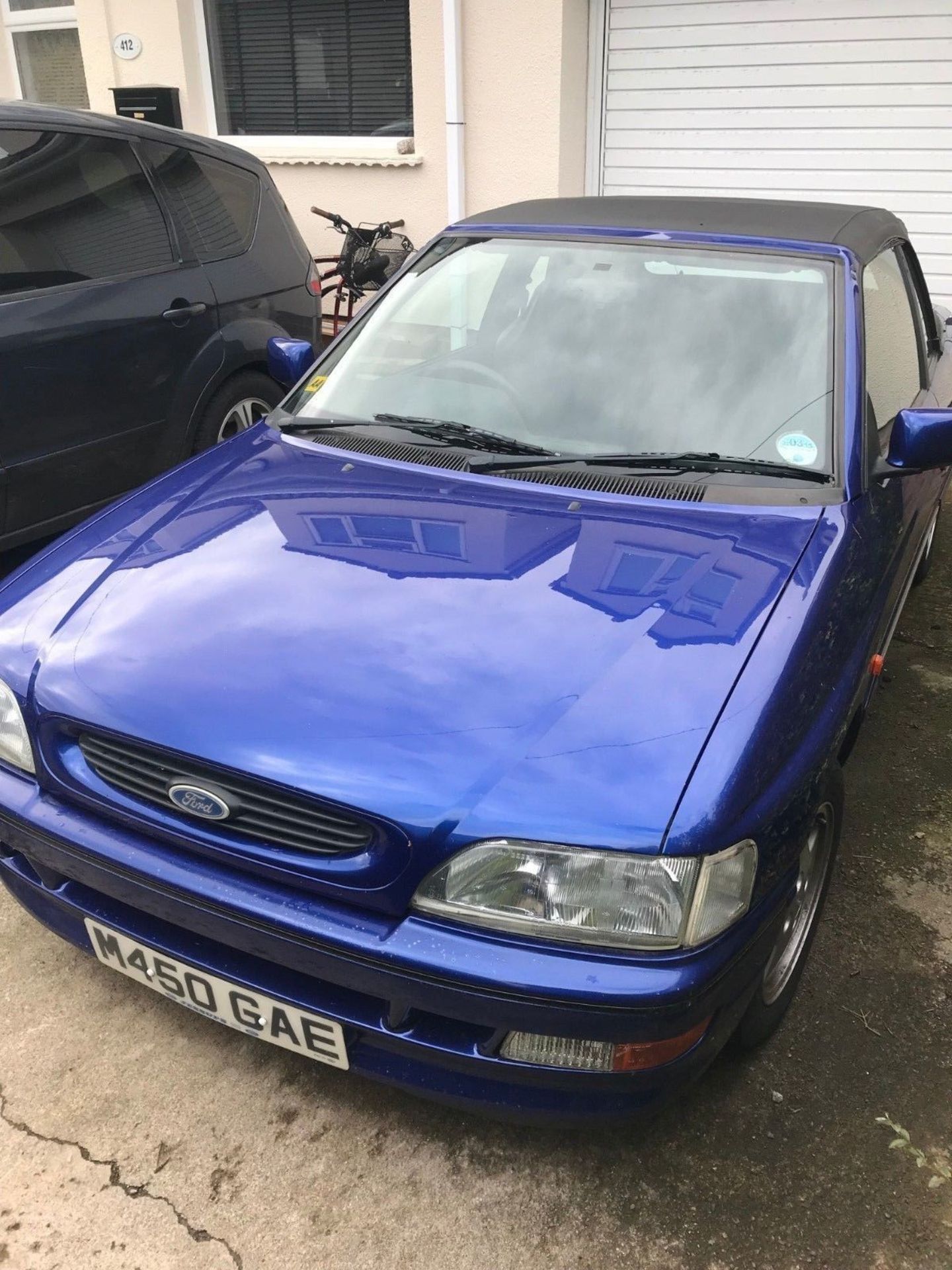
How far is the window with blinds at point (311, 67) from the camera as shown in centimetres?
763

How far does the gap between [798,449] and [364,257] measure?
5557 millimetres

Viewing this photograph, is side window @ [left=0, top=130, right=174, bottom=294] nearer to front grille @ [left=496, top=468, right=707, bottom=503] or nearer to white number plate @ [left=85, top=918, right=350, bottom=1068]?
front grille @ [left=496, top=468, right=707, bottom=503]

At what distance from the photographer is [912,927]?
2541 mm

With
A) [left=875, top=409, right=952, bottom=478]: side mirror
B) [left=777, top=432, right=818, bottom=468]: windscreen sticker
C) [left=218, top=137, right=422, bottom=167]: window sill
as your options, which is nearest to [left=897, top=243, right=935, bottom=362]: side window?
[left=875, top=409, right=952, bottom=478]: side mirror

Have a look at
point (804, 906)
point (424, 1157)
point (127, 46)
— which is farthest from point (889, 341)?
point (127, 46)

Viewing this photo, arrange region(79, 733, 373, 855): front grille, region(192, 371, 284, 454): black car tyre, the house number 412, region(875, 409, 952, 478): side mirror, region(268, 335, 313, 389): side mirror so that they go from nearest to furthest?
region(79, 733, 373, 855): front grille
region(875, 409, 952, 478): side mirror
region(268, 335, 313, 389): side mirror
region(192, 371, 284, 454): black car tyre
the house number 412

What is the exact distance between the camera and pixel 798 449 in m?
2.41

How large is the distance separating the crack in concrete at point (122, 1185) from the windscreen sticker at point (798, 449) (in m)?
2.01

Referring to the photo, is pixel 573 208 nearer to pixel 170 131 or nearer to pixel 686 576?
A: pixel 686 576

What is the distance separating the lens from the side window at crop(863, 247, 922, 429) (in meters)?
2.69

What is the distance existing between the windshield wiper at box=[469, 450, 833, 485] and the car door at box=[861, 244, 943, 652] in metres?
0.20

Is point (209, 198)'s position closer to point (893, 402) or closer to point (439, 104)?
point (893, 402)

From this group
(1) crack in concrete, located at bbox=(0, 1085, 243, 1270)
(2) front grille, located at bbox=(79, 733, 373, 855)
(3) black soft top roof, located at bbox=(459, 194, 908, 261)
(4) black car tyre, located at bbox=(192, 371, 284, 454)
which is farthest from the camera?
(4) black car tyre, located at bbox=(192, 371, 284, 454)

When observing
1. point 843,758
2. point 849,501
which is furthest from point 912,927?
point 849,501
